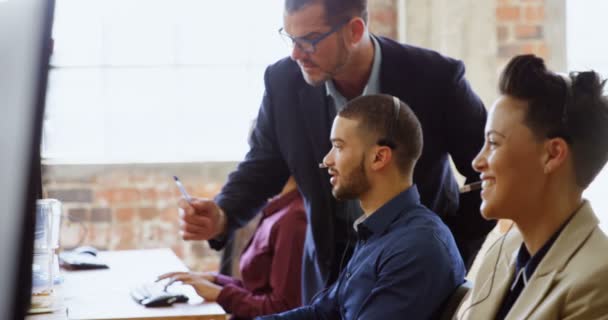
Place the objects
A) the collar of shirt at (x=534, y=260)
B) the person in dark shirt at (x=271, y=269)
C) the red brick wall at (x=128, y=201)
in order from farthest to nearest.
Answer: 1. the red brick wall at (x=128, y=201)
2. the person in dark shirt at (x=271, y=269)
3. the collar of shirt at (x=534, y=260)

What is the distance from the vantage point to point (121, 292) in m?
2.73

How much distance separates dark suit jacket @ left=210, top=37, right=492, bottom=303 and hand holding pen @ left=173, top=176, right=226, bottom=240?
0.07m

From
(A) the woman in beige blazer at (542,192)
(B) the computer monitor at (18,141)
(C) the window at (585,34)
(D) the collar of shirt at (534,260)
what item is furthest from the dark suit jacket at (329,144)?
(C) the window at (585,34)

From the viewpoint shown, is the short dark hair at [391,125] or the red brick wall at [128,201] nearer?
the short dark hair at [391,125]

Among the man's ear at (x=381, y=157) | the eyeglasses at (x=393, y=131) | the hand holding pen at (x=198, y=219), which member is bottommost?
the hand holding pen at (x=198, y=219)

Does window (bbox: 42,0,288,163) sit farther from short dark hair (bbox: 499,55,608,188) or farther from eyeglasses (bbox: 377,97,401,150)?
short dark hair (bbox: 499,55,608,188)

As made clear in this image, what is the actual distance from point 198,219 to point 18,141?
2.01 metres

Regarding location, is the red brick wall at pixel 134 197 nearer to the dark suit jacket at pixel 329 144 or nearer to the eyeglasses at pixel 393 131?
the dark suit jacket at pixel 329 144

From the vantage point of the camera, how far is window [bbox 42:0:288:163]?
479 cm

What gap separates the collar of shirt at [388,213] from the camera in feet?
6.82

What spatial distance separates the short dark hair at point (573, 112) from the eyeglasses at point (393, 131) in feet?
2.07

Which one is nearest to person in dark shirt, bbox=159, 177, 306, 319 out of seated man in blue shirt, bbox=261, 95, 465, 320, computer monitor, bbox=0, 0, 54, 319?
seated man in blue shirt, bbox=261, 95, 465, 320

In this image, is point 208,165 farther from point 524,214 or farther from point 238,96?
point 524,214

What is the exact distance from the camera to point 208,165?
4.76 metres
